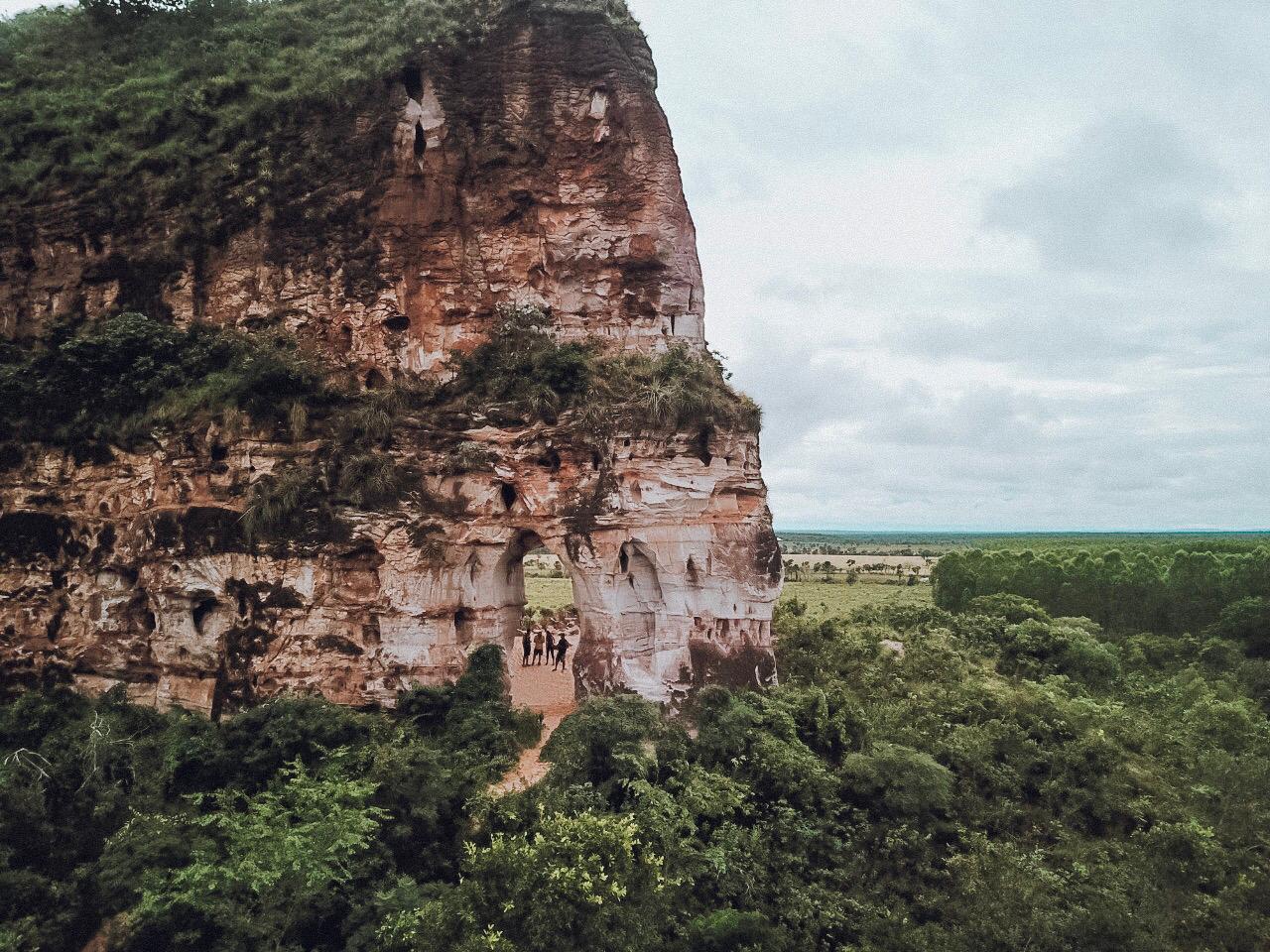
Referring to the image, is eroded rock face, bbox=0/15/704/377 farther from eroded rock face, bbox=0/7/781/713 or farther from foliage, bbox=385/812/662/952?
foliage, bbox=385/812/662/952

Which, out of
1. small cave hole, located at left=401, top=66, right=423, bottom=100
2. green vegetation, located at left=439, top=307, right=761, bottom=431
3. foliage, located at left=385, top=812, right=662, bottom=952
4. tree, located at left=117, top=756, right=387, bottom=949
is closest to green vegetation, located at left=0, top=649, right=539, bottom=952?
tree, located at left=117, top=756, right=387, bottom=949

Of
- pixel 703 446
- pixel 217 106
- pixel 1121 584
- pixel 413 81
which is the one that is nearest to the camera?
pixel 703 446

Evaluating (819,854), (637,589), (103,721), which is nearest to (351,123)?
(637,589)

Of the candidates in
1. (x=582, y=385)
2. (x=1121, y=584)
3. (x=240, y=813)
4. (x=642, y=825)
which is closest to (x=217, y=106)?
(x=582, y=385)

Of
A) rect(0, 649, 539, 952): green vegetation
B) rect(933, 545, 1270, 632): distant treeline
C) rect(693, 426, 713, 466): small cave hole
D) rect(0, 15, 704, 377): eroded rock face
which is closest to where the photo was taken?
rect(0, 649, 539, 952): green vegetation

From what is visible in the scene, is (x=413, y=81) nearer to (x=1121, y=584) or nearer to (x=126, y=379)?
(x=126, y=379)

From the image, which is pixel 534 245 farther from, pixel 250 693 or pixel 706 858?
pixel 706 858
